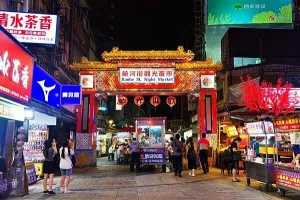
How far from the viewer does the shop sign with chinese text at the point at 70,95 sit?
17.1m

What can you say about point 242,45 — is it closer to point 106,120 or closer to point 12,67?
point 106,120

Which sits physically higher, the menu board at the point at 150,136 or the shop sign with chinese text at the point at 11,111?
the shop sign with chinese text at the point at 11,111

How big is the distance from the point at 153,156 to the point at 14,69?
1089cm

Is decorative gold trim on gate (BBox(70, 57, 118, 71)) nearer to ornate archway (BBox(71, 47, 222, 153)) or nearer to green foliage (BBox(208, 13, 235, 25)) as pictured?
ornate archway (BBox(71, 47, 222, 153))

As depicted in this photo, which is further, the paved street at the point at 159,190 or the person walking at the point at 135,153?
the person walking at the point at 135,153

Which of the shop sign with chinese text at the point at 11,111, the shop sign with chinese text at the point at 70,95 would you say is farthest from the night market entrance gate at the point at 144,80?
the shop sign with chinese text at the point at 11,111

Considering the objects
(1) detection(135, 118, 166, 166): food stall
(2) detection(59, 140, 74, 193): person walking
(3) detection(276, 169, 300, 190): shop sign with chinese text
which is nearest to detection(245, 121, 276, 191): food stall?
(3) detection(276, 169, 300, 190): shop sign with chinese text

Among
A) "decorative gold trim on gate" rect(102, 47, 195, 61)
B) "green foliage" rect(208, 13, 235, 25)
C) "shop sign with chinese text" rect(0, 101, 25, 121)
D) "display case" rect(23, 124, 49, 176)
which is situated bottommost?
"display case" rect(23, 124, 49, 176)

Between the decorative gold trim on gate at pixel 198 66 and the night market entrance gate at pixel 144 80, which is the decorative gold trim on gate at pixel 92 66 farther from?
the decorative gold trim on gate at pixel 198 66

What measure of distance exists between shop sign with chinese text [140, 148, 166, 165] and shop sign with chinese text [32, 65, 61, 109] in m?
5.51

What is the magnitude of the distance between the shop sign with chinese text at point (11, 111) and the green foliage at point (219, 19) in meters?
27.4

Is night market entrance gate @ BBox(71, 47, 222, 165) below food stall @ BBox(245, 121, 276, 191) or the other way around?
the other way around

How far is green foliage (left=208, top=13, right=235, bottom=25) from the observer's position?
3478cm

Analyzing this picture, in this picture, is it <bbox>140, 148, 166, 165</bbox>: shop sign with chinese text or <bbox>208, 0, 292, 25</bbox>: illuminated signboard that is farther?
<bbox>208, 0, 292, 25</bbox>: illuminated signboard
